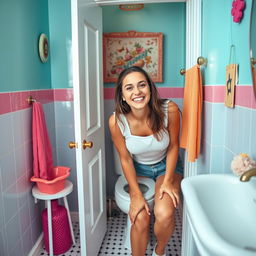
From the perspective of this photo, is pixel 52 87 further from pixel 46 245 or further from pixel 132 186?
pixel 46 245

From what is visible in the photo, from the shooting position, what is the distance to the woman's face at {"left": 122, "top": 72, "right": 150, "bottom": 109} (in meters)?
1.36

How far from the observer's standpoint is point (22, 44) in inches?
57.7

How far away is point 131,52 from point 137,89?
2.84 ft

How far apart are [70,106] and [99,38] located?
0.58m

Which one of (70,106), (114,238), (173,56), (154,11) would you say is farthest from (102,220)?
(154,11)

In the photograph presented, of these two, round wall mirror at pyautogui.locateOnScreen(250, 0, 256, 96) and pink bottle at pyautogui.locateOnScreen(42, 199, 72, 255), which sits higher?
round wall mirror at pyautogui.locateOnScreen(250, 0, 256, 96)

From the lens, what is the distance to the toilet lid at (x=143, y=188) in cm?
154

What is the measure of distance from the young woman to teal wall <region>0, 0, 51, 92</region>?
587mm

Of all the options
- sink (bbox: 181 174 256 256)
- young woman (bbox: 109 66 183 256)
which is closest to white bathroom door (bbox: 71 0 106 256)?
young woman (bbox: 109 66 183 256)

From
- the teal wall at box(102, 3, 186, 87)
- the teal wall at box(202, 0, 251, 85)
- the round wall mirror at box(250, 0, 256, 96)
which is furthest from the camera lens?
the teal wall at box(102, 3, 186, 87)

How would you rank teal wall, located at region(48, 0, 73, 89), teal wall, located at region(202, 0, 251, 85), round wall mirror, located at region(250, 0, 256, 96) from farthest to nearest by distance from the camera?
teal wall, located at region(48, 0, 73, 89)
teal wall, located at region(202, 0, 251, 85)
round wall mirror, located at region(250, 0, 256, 96)

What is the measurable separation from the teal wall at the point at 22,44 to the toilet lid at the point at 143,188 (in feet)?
2.92

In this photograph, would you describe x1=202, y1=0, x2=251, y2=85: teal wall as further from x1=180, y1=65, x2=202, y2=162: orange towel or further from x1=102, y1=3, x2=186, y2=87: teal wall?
x1=102, y1=3, x2=186, y2=87: teal wall

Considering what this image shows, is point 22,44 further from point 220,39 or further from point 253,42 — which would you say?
point 253,42
